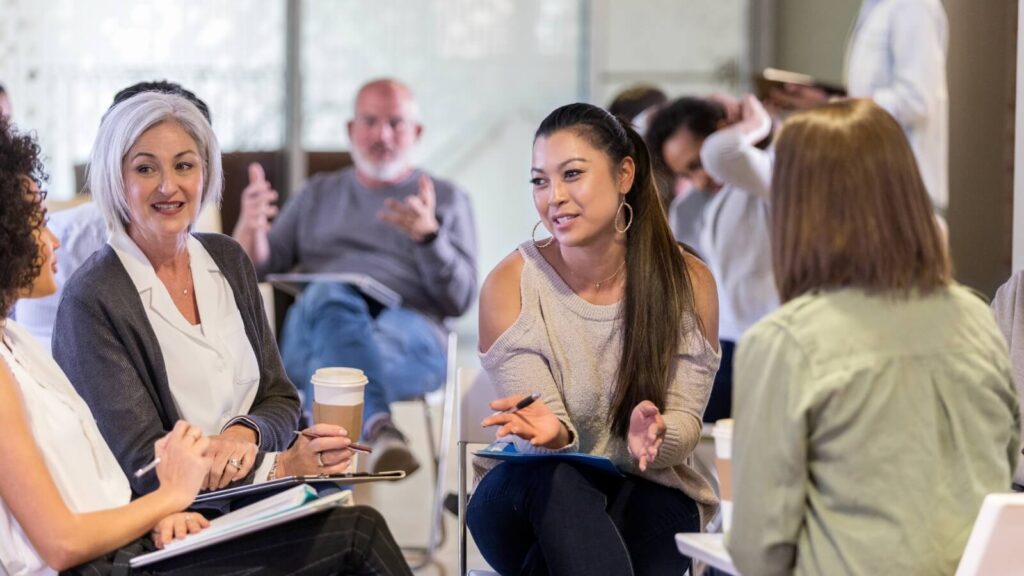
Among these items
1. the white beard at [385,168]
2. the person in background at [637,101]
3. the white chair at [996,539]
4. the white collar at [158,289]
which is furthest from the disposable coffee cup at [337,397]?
the person in background at [637,101]

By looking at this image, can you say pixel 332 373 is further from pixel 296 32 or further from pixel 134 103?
pixel 296 32

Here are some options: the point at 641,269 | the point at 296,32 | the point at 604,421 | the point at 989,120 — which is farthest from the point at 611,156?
the point at 296,32

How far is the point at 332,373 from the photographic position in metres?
2.38

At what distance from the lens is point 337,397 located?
237 cm

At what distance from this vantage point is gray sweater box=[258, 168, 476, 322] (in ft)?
14.8

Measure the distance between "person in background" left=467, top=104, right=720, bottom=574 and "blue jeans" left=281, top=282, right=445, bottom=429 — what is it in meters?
1.71

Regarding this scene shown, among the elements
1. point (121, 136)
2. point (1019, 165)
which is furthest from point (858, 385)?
point (1019, 165)

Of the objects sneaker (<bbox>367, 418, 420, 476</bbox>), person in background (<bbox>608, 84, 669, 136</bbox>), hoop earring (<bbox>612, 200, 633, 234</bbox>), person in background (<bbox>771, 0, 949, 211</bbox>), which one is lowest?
sneaker (<bbox>367, 418, 420, 476</bbox>)

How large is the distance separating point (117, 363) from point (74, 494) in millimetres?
459

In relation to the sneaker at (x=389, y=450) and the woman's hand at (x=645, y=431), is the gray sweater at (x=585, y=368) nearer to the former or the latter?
the woman's hand at (x=645, y=431)

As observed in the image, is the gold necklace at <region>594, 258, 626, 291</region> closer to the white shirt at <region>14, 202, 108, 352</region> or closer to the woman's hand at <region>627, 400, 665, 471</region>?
the woman's hand at <region>627, 400, 665, 471</region>

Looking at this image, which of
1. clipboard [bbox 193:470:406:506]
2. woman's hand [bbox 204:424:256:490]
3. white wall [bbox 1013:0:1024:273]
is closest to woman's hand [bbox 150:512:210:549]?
clipboard [bbox 193:470:406:506]

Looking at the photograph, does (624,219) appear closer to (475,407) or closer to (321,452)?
(475,407)

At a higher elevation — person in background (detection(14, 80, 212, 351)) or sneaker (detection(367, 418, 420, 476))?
person in background (detection(14, 80, 212, 351))
